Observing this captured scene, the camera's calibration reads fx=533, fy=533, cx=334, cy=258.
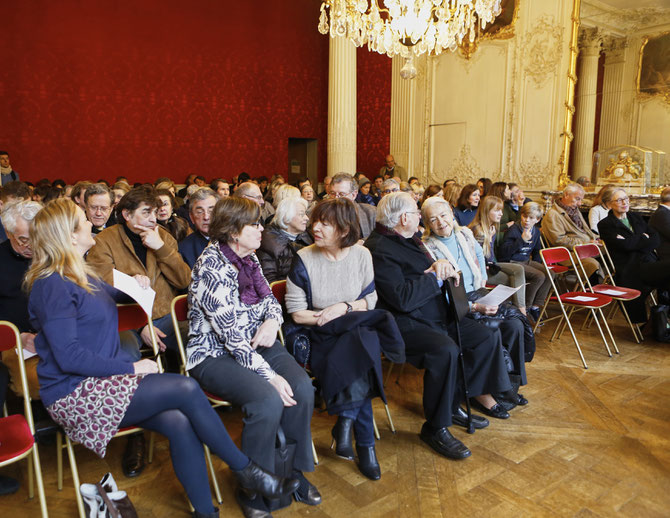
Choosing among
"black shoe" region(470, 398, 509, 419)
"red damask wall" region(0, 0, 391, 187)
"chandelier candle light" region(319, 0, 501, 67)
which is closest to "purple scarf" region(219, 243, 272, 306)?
"black shoe" region(470, 398, 509, 419)

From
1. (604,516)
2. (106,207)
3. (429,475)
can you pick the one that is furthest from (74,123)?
(604,516)

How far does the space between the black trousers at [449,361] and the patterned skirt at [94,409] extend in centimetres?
146

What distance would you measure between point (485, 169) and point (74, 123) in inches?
306

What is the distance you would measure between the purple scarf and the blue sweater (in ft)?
1.89

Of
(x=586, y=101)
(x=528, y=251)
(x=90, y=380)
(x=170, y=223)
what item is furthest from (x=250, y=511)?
(x=586, y=101)

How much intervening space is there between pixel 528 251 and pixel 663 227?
1.20 m

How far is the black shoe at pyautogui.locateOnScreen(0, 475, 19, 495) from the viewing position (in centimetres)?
236

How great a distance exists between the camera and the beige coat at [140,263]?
9.62 feet

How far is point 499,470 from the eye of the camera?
2.56 meters

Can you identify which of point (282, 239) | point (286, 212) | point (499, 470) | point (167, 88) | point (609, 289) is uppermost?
point (167, 88)

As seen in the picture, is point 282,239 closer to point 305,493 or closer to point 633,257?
point 305,493

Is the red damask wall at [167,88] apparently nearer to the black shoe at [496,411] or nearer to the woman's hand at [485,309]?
the woman's hand at [485,309]

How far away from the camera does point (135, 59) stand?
10359mm

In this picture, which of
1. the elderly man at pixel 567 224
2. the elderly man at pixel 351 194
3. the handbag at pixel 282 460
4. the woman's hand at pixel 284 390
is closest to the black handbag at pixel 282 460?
the handbag at pixel 282 460
